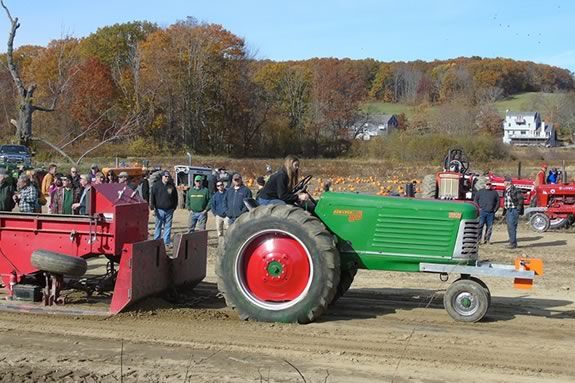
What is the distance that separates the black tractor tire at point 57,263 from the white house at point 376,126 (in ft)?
181

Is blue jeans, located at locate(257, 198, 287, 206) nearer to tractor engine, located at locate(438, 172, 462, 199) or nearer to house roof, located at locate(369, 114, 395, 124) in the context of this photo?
tractor engine, located at locate(438, 172, 462, 199)

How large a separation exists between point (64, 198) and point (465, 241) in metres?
9.07

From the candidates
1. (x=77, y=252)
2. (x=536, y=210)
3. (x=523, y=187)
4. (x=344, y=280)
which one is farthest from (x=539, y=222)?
(x=77, y=252)

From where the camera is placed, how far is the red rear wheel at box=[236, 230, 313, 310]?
8.05 m

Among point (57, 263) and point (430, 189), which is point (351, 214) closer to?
point (57, 263)

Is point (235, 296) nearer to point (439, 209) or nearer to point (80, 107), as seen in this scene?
point (439, 209)

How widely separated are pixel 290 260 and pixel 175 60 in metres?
52.4

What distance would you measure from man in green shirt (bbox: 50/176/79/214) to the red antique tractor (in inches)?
223

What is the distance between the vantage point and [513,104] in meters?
107

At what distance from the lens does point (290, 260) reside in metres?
8.08

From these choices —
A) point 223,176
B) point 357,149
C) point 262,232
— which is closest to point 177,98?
point 357,149

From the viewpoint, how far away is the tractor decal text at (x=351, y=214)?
823 centimetres

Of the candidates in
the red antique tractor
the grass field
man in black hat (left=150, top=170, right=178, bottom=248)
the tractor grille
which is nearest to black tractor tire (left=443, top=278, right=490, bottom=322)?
the tractor grille

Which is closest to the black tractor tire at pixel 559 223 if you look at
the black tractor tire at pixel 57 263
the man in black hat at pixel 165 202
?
the man in black hat at pixel 165 202
